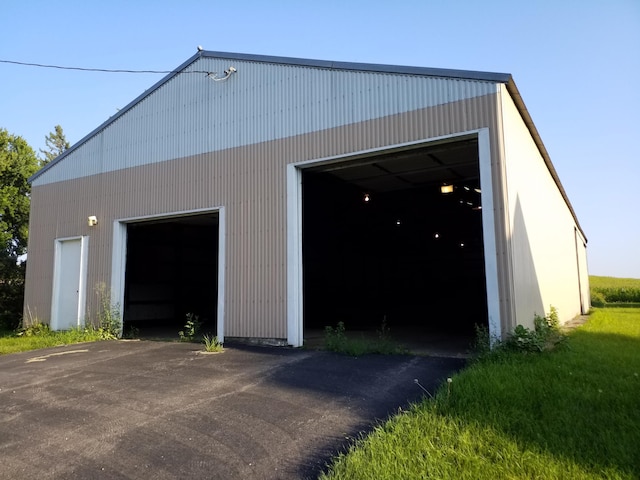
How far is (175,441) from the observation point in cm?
401

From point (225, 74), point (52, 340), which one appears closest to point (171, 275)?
point (52, 340)

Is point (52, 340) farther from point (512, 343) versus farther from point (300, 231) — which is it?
point (512, 343)

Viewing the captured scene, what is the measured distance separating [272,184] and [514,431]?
6.68 m

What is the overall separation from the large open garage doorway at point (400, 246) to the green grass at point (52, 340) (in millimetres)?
5208

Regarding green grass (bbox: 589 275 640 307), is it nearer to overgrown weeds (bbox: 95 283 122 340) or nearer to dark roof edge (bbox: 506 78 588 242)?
dark roof edge (bbox: 506 78 588 242)

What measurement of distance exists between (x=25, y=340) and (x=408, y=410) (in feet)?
33.5

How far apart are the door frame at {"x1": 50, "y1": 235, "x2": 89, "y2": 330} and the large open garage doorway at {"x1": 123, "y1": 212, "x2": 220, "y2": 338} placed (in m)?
2.09

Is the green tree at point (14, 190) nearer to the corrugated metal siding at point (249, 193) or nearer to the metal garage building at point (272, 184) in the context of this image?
the metal garage building at point (272, 184)

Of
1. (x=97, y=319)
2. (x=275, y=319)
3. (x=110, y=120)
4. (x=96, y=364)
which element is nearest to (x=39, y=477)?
(x=96, y=364)

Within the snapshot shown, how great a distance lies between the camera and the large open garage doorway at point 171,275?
15.0 metres

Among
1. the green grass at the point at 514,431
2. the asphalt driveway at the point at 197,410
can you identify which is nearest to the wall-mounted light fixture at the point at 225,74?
the asphalt driveway at the point at 197,410

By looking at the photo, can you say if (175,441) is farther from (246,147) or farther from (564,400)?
(246,147)

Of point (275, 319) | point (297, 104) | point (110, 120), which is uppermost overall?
point (110, 120)

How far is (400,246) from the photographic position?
81.2 ft
